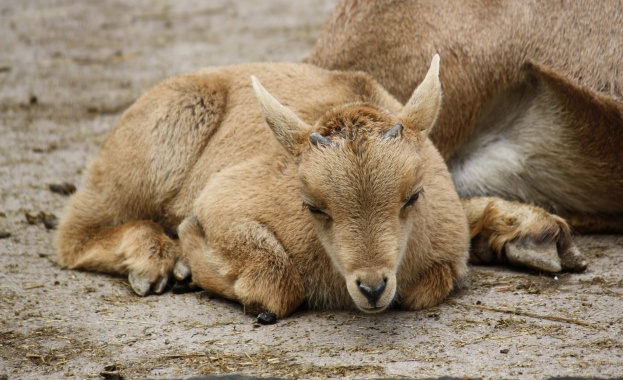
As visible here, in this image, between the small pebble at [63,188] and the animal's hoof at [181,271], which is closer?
the animal's hoof at [181,271]

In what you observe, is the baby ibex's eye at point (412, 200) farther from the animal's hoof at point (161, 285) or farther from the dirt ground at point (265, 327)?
the animal's hoof at point (161, 285)

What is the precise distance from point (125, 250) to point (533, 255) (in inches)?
122

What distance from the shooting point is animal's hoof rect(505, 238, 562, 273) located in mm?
6895

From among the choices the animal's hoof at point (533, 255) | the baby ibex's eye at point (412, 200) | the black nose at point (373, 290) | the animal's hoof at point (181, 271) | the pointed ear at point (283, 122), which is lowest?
the animal's hoof at point (181, 271)

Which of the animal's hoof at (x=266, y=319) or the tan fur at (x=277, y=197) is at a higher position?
the tan fur at (x=277, y=197)

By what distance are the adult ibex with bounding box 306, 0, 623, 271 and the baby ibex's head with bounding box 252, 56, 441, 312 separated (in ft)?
5.71

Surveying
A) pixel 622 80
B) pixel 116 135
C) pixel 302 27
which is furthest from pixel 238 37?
pixel 622 80

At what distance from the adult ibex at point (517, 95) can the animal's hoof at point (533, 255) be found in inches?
3.4

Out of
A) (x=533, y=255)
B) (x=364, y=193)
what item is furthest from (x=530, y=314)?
(x=364, y=193)

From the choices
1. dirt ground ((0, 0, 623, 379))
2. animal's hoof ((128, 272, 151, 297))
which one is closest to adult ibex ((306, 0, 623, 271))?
dirt ground ((0, 0, 623, 379))

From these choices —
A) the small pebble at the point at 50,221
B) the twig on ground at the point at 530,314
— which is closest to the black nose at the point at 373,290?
the twig on ground at the point at 530,314

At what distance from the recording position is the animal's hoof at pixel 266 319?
623 centimetres

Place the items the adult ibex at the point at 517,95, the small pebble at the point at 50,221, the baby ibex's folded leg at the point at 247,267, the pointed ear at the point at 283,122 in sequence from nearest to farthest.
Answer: the pointed ear at the point at 283,122 → the baby ibex's folded leg at the point at 247,267 → the adult ibex at the point at 517,95 → the small pebble at the point at 50,221

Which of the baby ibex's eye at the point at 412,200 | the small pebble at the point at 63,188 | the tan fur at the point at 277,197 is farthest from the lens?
the small pebble at the point at 63,188
